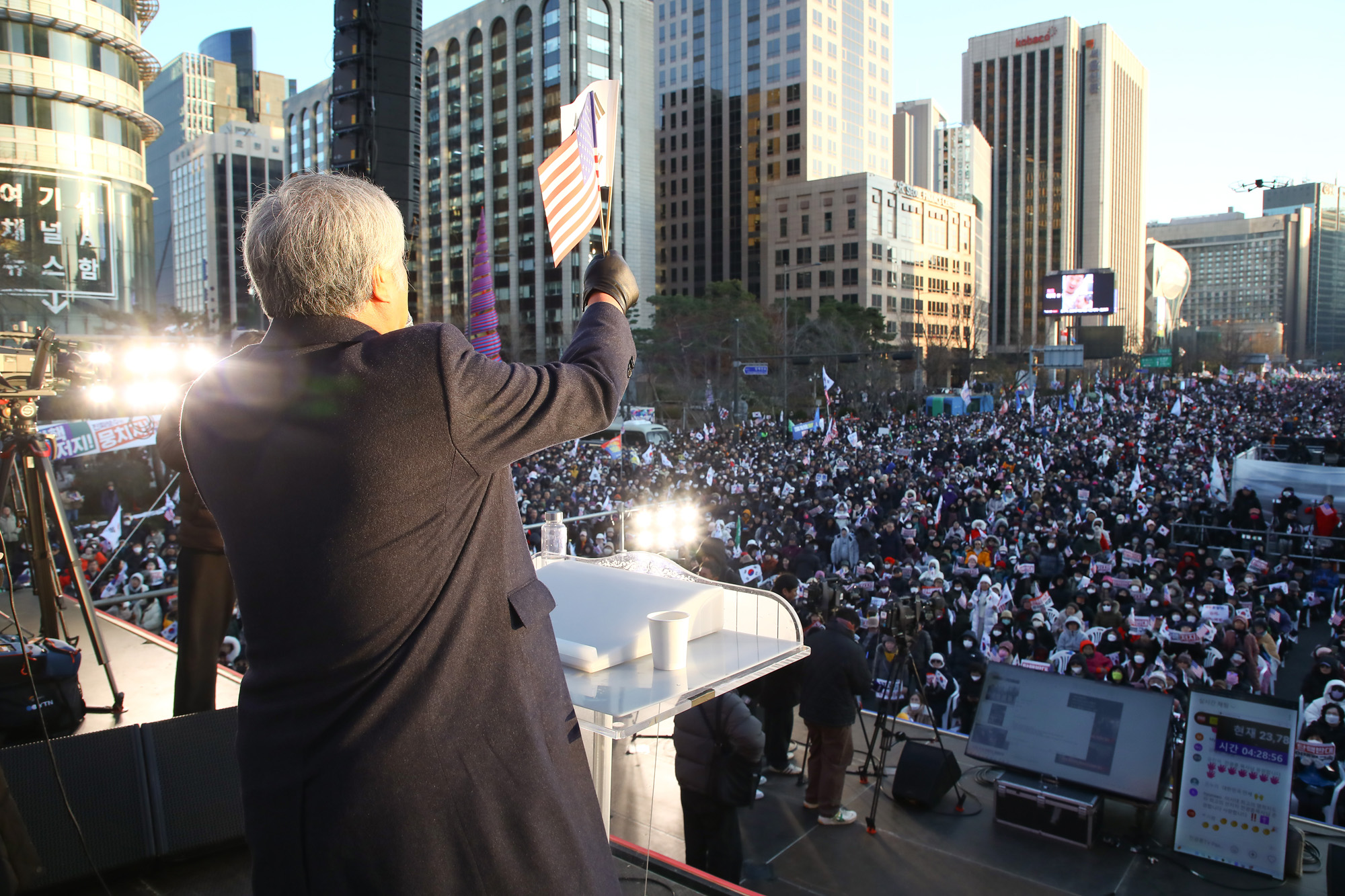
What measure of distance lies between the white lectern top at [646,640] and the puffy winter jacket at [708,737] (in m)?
2.82

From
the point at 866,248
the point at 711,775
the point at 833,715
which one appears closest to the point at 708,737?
the point at 711,775

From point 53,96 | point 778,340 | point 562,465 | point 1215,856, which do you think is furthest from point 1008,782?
point 778,340

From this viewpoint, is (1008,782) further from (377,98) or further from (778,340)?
(778,340)

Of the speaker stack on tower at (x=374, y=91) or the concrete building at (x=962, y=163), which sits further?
the concrete building at (x=962, y=163)

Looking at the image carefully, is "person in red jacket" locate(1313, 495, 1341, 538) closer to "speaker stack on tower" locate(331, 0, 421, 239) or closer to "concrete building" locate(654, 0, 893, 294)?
"speaker stack on tower" locate(331, 0, 421, 239)

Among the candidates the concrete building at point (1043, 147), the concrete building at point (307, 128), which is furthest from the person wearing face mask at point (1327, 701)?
the concrete building at point (1043, 147)

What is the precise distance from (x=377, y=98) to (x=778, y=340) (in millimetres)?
53208

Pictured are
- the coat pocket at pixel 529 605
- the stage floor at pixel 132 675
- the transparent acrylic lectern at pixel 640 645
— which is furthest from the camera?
the stage floor at pixel 132 675

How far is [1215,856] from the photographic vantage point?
574 centimetres

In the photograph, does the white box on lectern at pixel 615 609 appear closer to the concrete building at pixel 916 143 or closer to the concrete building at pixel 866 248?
the concrete building at pixel 866 248

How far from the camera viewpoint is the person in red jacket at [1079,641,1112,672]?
9.55m

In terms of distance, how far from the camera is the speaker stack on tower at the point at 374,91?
7.01m

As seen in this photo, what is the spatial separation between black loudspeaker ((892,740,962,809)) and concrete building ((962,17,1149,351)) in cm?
14465

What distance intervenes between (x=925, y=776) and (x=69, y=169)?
151 ft
